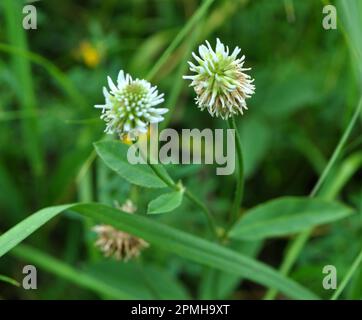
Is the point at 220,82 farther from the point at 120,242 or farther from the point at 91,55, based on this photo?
the point at 91,55

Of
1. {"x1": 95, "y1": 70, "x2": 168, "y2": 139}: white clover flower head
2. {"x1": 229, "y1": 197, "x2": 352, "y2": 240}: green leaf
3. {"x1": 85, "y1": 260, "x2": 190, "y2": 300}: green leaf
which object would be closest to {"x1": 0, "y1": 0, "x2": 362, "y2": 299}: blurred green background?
{"x1": 85, "y1": 260, "x2": 190, "y2": 300}: green leaf

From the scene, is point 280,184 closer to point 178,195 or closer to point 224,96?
point 178,195

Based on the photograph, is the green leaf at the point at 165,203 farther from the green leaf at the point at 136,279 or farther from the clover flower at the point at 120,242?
the green leaf at the point at 136,279

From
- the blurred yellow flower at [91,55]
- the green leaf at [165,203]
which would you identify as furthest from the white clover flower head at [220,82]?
the blurred yellow flower at [91,55]
